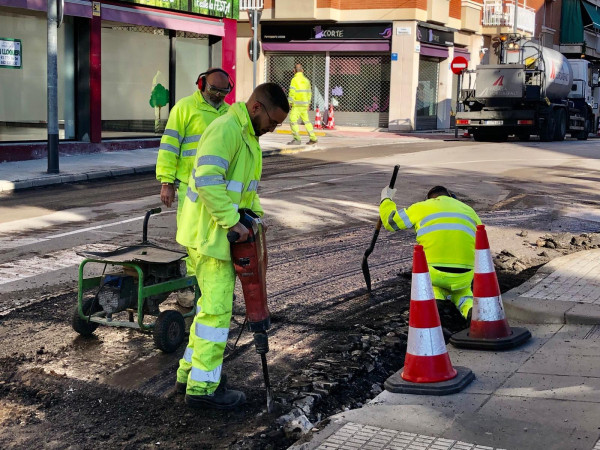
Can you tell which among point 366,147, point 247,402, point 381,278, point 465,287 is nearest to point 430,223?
point 465,287

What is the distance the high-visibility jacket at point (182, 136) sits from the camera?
266 inches

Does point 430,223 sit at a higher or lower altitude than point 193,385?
higher

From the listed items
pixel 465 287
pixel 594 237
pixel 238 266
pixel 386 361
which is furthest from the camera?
pixel 594 237

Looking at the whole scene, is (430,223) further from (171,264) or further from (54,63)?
(54,63)

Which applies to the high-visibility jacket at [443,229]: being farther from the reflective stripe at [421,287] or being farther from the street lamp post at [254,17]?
the street lamp post at [254,17]

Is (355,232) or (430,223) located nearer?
(430,223)

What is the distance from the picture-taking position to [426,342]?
524 cm

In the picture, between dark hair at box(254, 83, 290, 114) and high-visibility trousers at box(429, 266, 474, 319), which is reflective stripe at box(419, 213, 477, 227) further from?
dark hair at box(254, 83, 290, 114)

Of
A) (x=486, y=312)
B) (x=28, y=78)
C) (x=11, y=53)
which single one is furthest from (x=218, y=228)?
(x=28, y=78)

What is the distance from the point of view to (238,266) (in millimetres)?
4820

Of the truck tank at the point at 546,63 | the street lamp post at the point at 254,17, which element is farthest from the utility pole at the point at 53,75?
the truck tank at the point at 546,63

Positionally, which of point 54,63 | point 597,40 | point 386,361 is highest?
point 597,40

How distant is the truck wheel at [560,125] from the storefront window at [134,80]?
541 inches

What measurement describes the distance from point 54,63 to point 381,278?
9494 mm
